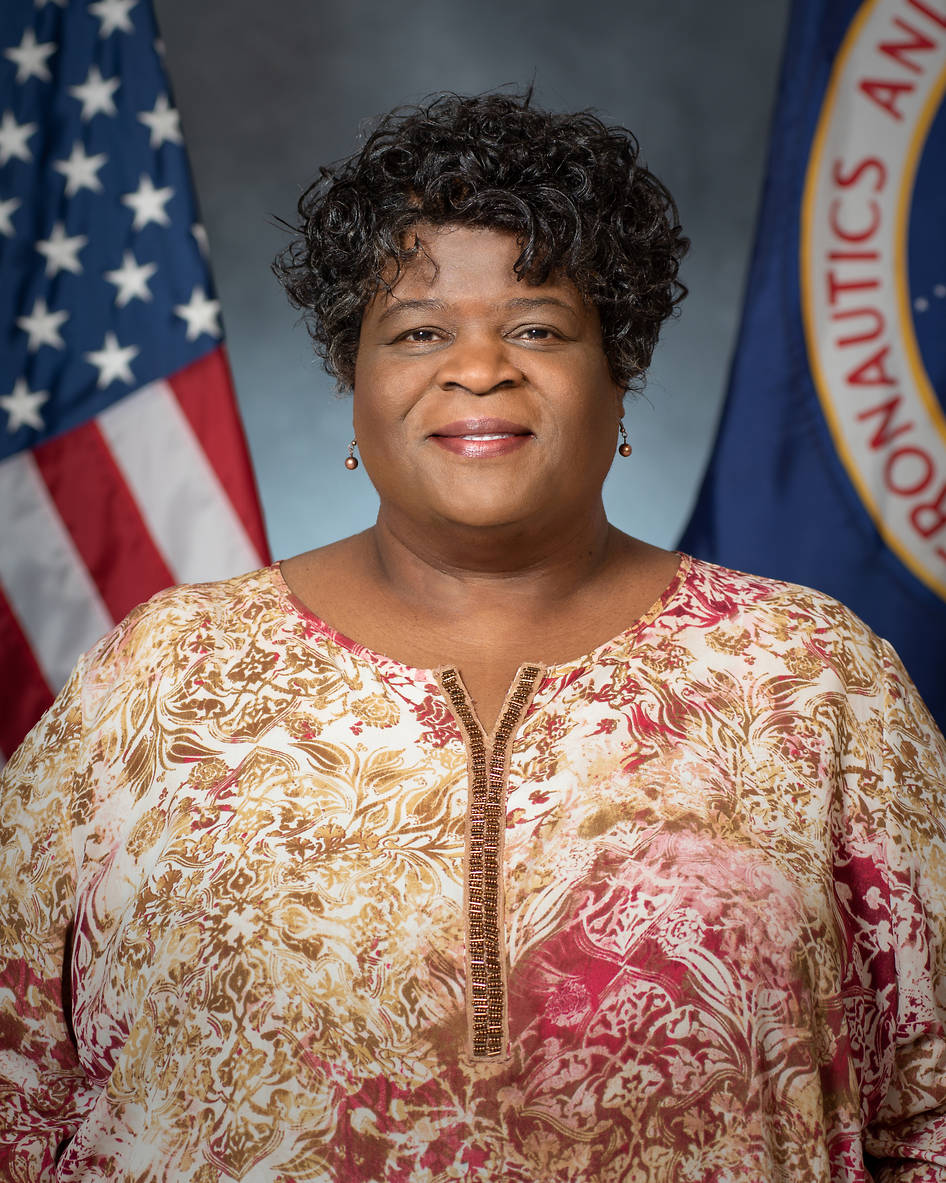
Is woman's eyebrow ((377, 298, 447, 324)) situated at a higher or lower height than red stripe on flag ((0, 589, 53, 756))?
higher

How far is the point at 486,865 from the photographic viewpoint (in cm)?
156

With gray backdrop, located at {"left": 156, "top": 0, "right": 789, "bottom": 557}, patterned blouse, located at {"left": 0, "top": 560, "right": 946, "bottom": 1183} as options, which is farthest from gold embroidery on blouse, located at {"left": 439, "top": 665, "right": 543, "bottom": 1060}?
gray backdrop, located at {"left": 156, "top": 0, "right": 789, "bottom": 557}

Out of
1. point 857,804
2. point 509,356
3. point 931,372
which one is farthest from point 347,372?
point 931,372

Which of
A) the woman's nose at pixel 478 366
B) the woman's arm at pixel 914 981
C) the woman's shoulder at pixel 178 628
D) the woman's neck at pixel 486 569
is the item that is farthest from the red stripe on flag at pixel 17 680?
the woman's arm at pixel 914 981

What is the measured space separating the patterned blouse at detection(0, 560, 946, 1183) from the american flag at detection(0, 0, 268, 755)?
1226 mm

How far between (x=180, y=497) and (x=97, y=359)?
1.09ft

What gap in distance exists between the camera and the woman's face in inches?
64.6

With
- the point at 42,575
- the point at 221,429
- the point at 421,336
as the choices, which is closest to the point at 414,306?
the point at 421,336

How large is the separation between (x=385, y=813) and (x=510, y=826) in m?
0.14

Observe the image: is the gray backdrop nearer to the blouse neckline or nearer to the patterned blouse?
the blouse neckline

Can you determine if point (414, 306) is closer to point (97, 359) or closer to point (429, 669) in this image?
point (429, 669)

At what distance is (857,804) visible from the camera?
66.3 inches

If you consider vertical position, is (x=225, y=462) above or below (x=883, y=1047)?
above

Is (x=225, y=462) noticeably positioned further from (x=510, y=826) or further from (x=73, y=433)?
(x=510, y=826)
